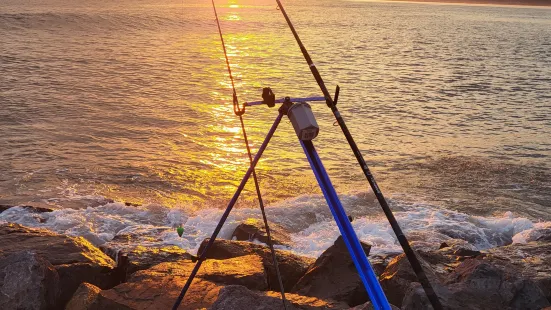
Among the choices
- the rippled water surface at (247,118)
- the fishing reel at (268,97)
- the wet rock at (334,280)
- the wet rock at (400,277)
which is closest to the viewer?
the fishing reel at (268,97)

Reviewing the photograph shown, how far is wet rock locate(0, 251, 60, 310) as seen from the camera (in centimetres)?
488

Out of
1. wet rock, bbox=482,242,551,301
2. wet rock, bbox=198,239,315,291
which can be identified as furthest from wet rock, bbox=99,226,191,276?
wet rock, bbox=482,242,551,301

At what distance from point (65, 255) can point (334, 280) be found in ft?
8.96

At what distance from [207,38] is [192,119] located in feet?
67.0

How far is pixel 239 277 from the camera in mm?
5473

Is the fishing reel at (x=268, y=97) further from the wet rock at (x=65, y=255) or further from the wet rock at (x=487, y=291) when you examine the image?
the wet rock at (x=65, y=255)

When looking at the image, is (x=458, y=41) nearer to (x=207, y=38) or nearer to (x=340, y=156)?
(x=207, y=38)

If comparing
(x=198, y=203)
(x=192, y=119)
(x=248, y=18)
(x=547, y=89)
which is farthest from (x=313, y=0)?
(x=198, y=203)

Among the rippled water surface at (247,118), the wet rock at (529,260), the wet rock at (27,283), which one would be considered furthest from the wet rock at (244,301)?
the rippled water surface at (247,118)

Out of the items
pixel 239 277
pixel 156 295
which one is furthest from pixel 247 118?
pixel 156 295

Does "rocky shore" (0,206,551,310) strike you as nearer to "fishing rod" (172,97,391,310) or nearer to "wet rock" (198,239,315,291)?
"wet rock" (198,239,315,291)

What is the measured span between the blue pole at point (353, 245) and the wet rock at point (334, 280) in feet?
9.81

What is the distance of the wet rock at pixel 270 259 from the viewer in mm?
6087

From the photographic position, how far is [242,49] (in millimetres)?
31000
